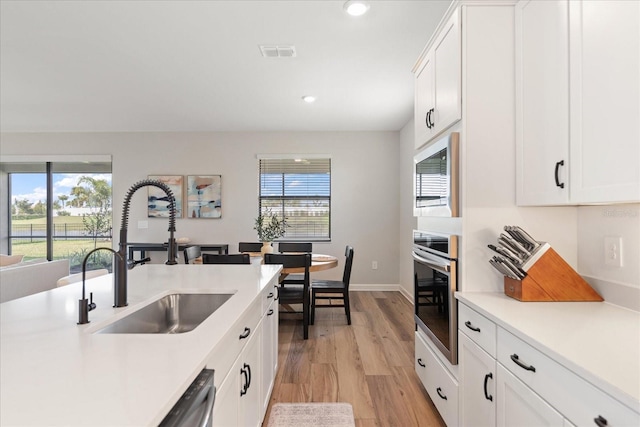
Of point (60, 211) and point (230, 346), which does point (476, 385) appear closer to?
point (230, 346)

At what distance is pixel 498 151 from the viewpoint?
160 centimetres

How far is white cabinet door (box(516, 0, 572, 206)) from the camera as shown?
130 centimetres

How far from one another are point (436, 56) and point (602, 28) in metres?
0.88

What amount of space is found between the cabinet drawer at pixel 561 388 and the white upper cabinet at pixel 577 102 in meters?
0.60

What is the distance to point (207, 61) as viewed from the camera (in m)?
2.88

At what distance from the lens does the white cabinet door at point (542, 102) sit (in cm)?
130

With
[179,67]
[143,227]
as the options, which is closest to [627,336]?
[179,67]

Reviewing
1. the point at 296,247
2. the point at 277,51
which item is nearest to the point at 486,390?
the point at 277,51

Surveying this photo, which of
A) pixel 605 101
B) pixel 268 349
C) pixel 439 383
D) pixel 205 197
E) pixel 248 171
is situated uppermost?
pixel 248 171

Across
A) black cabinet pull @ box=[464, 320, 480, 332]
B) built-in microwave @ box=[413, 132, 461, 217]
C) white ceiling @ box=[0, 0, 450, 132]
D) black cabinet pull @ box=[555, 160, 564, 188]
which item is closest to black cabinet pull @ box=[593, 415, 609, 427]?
black cabinet pull @ box=[464, 320, 480, 332]

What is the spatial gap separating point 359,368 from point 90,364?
7.18ft

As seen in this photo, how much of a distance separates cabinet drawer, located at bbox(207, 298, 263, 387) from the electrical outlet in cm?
159

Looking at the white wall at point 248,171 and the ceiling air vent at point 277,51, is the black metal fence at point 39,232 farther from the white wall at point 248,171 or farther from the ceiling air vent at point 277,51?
the ceiling air vent at point 277,51

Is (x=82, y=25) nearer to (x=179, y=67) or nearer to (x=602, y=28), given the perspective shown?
(x=179, y=67)
